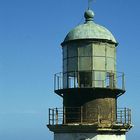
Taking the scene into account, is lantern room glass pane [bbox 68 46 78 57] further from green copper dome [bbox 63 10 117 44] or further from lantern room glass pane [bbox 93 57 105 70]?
lantern room glass pane [bbox 93 57 105 70]

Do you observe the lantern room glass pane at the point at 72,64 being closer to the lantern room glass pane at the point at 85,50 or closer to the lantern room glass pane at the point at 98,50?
the lantern room glass pane at the point at 85,50

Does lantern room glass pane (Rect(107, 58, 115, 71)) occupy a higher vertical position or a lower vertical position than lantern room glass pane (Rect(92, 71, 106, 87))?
higher

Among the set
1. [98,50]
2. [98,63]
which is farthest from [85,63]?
[98,50]

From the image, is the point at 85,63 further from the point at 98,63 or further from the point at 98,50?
the point at 98,50

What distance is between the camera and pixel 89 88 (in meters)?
18.6

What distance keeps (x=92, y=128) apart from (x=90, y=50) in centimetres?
304

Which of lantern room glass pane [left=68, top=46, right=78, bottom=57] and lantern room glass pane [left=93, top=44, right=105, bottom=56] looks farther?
lantern room glass pane [left=68, top=46, right=78, bottom=57]

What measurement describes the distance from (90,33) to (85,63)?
1232 millimetres

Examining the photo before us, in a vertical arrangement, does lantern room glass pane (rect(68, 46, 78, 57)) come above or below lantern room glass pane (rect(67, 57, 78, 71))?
above

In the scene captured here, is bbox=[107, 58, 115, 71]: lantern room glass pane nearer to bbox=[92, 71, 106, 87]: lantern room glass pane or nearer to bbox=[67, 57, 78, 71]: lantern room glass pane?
bbox=[92, 71, 106, 87]: lantern room glass pane

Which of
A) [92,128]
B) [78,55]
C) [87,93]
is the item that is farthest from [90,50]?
[92,128]

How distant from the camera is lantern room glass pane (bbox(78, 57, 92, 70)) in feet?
61.7

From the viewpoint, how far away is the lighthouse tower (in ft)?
61.2

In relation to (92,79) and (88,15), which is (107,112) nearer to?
(92,79)
